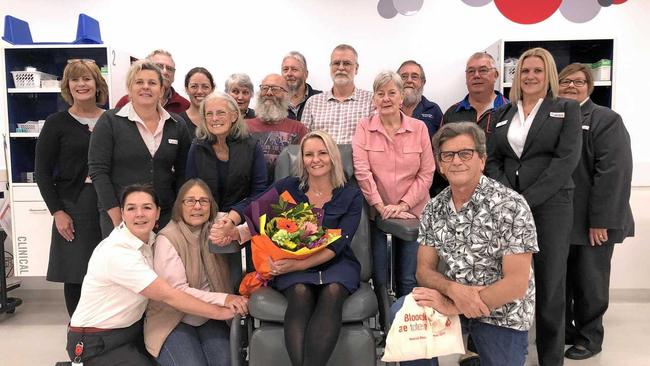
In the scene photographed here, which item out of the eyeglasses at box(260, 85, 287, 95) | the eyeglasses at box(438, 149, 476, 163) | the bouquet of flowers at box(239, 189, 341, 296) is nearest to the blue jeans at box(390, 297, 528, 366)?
the bouquet of flowers at box(239, 189, 341, 296)

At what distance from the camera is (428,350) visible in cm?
174

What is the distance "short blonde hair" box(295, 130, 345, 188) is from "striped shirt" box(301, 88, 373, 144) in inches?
25.5

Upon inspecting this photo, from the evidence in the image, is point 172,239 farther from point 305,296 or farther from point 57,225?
point 57,225

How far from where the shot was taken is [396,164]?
2.52m

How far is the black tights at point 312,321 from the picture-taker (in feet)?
5.82

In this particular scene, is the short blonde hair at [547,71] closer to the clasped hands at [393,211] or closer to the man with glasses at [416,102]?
the clasped hands at [393,211]

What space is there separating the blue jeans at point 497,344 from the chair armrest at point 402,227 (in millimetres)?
288

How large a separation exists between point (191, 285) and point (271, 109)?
1.18 metres

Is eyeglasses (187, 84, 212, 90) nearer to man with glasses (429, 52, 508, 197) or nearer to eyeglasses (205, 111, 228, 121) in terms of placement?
eyeglasses (205, 111, 228, 121)

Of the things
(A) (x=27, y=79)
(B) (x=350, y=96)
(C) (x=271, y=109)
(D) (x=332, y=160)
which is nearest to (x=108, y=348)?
(D) (x=332, y=160)

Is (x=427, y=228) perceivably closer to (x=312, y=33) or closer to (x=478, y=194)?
(x=478, y=194)

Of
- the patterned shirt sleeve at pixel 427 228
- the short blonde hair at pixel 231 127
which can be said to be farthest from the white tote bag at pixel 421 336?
the short blonde hair at pixel 231 127

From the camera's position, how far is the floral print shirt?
1.71 m

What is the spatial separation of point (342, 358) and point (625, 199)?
6.55 ft
